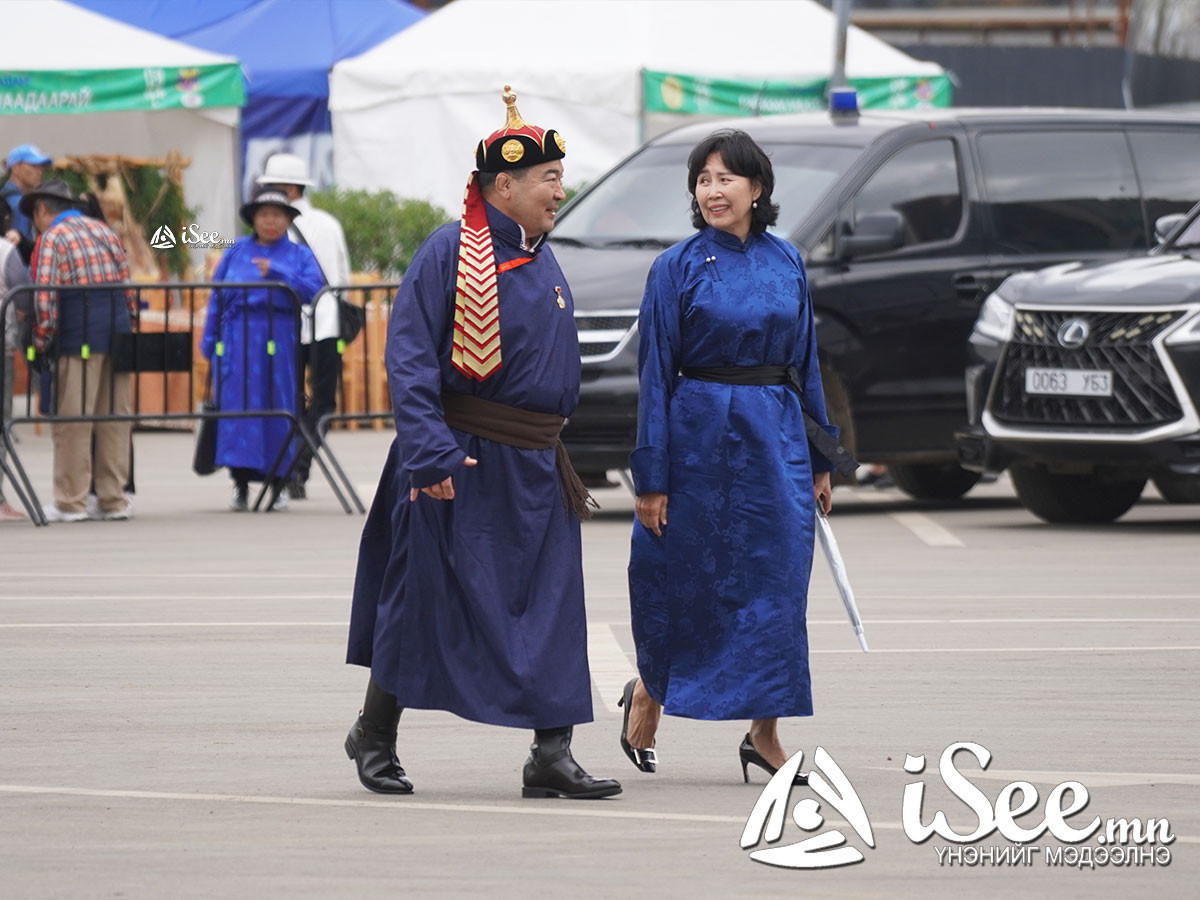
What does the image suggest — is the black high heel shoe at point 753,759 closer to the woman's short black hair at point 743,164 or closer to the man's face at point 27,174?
the woman's short black hair at point 743,164

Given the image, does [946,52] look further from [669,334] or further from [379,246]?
[669,334]

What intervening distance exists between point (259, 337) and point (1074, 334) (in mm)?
4515

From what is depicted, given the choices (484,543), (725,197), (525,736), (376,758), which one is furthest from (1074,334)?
(376,758)

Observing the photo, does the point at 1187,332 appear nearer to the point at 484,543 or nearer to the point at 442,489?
the point at 484,543

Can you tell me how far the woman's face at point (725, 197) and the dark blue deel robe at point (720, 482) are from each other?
4cm

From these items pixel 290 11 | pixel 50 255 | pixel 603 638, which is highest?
pixel 290 11

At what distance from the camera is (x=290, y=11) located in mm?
26531

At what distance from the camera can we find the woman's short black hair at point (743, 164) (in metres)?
6.84

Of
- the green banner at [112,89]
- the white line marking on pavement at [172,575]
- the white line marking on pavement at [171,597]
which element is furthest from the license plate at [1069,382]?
the green banner at [112,89]

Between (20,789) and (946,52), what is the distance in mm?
31018

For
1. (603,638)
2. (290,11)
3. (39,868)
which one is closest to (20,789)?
(39,868)

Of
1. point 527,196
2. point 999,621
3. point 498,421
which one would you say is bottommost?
point 999,621

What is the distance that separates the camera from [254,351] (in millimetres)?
14758

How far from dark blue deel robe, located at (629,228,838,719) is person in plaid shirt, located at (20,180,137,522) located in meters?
7.70
